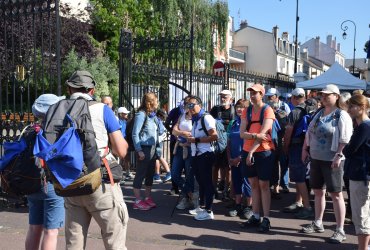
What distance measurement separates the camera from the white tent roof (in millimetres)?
13750

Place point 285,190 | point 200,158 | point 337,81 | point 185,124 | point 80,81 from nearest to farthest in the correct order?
point 80,81
point 200,158
point 185,124
point 285,190
point 337,81

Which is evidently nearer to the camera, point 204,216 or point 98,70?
point 204,216

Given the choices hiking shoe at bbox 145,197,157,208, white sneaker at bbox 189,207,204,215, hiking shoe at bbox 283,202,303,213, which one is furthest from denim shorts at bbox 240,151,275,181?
hiking shoe at bbox 145,197,157,208

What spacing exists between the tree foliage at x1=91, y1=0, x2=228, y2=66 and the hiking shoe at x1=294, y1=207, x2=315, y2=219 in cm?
2200

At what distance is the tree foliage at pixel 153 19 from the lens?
95.1 ft

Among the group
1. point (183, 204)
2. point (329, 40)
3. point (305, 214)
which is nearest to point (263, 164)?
point (305, 214)

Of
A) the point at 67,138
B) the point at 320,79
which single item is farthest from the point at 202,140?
the point at 320,79

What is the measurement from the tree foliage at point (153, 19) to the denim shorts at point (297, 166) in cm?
2169

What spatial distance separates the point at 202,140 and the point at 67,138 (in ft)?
10.4

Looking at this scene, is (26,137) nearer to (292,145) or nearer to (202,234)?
(202,234)

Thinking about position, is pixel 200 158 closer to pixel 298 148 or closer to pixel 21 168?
pixel 298 148

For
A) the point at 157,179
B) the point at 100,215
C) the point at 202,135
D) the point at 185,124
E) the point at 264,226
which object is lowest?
the point at 157,179

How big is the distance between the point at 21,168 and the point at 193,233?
249 centimetres

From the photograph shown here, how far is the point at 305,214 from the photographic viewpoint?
630 cm
